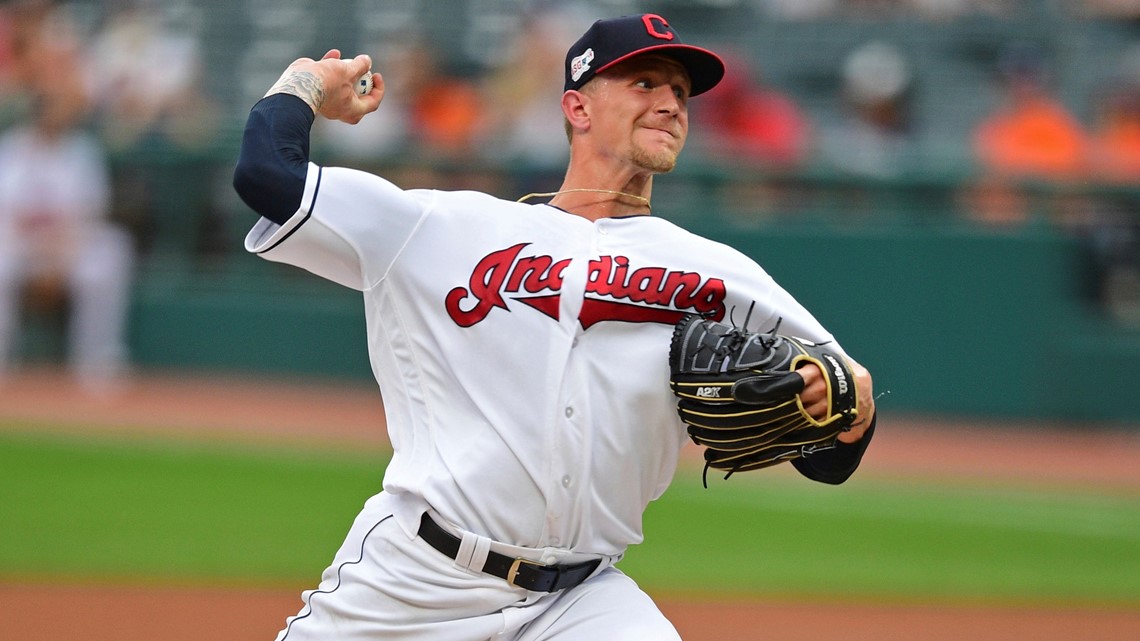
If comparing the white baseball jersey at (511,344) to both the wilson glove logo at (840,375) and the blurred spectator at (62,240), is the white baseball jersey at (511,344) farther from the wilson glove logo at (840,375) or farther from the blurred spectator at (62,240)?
the blurred spectator at (62,240)

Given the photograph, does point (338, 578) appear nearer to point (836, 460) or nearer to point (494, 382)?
point (494, 382)

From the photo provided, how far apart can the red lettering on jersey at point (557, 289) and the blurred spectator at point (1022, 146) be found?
865 centimetres

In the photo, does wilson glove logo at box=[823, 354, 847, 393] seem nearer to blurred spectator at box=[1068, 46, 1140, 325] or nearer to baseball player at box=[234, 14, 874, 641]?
baseball player at box=[234, 14, 874, 641]

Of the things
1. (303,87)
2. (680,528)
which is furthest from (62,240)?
(303,87)

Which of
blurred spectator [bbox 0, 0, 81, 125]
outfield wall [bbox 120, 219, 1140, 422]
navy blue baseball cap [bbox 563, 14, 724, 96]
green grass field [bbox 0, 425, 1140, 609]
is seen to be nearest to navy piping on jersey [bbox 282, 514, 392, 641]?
navy blue baseball cap [bbox 563, 14, 724, 96]

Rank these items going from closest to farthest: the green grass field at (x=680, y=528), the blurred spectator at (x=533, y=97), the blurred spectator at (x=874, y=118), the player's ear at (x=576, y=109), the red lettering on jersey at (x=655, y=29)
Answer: the red lettering on jersey at (x=655, y=29)
the player's ear at (x=576, y=109)
the green grass field at (x=680, y=528)
the blurred spectator at (x=874, y=118)
the blurred spectator at (x=533, y=97)

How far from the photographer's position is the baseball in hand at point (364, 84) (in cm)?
334

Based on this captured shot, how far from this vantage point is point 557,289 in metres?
3.17

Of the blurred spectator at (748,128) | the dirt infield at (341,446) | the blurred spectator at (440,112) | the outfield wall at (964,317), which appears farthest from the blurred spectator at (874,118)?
Result: the blurred spectator at (440,112)

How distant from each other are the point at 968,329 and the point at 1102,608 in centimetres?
491

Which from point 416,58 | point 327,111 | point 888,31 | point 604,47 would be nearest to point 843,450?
point 604,47

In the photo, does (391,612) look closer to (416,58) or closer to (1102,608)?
(1102,608)

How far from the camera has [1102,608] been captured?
6.62 meters

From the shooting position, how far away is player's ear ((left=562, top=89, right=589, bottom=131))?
3.46 meters
